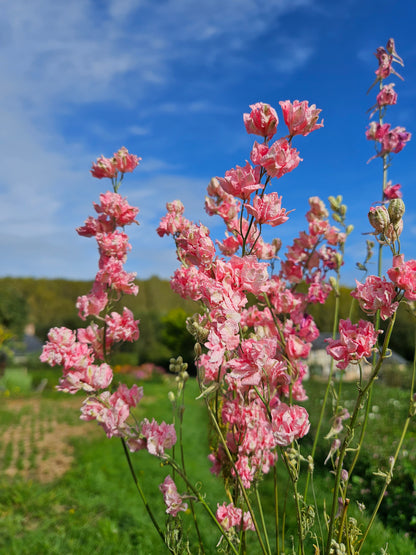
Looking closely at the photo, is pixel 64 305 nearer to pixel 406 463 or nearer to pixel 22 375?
pixel 22 375

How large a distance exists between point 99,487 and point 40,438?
2882 millimetres

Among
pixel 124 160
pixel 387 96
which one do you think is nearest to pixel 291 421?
pixel 124 160

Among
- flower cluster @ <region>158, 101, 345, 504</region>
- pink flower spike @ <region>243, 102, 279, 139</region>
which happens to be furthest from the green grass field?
pink flower spike @ <region>243, 102, 279, 139</region>

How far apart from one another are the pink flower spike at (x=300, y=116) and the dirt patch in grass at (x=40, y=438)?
5.53 meters

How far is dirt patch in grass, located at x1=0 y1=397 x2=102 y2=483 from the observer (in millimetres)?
5801

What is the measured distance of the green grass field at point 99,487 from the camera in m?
3.56

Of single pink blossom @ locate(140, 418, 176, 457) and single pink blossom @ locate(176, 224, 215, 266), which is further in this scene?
single pink blossom @ locate(140, 418, 176, 457)

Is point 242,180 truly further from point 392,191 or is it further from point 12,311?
point 12,311

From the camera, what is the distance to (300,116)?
1.18 metres

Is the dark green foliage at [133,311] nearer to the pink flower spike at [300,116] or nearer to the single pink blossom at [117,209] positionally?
the single pink blossom at [117,209]

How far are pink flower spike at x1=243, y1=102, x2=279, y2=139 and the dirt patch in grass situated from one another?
5492 mm

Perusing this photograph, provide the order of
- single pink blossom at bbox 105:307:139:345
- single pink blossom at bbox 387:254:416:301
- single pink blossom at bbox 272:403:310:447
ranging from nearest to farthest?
single pink blossom at bbox 387:254:416:301 → single pink blossom at bbox 272:403:310:447 → single pink blossom at bbox 105:307:139:345

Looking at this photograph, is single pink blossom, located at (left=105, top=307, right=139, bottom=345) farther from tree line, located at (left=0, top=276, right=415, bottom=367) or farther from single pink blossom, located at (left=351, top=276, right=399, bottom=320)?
tree line, located at (left=0, top=276, right=415, bottom=367)

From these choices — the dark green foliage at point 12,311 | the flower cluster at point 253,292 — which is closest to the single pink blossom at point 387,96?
the flower cluster at point 253,292
